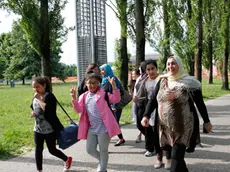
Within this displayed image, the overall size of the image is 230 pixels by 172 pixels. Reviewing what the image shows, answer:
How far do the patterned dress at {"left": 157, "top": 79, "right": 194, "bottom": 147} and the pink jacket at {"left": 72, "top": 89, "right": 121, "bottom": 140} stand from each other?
802 mm

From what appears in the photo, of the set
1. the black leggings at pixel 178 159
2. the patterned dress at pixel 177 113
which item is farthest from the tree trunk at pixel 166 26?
the black leggings at pixel 178 159

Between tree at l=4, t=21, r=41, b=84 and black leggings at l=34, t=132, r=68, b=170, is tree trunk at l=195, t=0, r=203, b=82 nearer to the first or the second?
black leggings at l=34, t=132, r=68, b=170

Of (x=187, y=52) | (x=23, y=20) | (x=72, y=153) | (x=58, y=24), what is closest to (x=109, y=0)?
(x=58, y=24)

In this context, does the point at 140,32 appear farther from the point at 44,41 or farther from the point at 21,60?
the point at 21,60

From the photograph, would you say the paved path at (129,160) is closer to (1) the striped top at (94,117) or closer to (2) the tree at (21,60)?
(1) the striped top at (94,117)

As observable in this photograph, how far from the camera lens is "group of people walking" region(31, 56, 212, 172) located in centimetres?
404

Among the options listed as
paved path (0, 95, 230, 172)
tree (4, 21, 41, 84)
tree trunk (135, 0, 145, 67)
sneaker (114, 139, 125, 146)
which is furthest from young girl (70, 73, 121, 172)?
tree (4, 21, 41, 84)

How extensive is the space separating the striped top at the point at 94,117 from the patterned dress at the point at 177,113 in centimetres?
94

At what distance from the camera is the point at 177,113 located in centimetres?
403

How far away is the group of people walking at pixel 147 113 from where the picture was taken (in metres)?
4.04

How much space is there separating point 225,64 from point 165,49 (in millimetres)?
5700

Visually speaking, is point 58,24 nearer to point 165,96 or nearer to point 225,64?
point 165,96

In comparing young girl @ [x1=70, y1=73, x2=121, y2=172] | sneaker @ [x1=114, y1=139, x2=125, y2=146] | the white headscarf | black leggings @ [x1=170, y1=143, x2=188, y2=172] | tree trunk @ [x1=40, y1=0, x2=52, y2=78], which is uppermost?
tree trunk @ [x1=40, y1=0, x2=52, y2=78]

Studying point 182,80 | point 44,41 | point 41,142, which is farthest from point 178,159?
point 44,41
